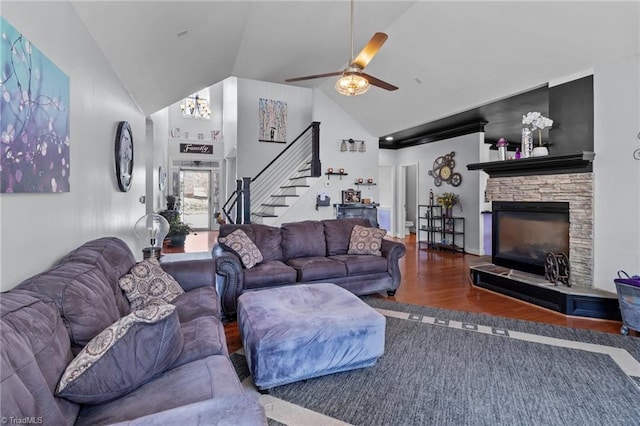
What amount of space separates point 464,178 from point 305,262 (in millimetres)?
4803

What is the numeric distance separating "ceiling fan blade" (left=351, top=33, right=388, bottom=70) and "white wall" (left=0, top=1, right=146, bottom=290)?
2254mm

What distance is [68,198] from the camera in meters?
1.93

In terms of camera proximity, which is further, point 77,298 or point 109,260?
point 109,260

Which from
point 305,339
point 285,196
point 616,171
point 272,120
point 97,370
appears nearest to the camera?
point 97,370

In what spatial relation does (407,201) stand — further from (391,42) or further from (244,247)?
(244,247)

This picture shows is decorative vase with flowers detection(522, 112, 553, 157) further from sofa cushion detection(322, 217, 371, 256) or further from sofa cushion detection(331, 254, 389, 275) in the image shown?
sofa cushion detection(322, 217, 371, 256)

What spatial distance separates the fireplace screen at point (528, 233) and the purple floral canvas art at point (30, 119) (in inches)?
189

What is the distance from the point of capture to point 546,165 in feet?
12.4

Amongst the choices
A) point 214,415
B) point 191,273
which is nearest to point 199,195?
point 191,273

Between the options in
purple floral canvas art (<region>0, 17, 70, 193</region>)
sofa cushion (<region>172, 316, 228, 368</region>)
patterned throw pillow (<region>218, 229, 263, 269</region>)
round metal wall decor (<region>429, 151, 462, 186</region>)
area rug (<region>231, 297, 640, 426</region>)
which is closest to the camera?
purple floral canvas art (<region>0, 17, 70, 193</region>)

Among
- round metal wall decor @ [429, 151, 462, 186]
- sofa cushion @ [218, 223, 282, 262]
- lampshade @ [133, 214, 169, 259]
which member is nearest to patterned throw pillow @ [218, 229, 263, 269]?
sofa cushion @ [218, 223, 282, 262]

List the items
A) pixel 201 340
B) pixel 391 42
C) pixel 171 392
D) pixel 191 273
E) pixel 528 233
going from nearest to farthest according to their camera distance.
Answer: pixel 171 392, pixel 201 340, pixel 191 273, pixel 528 233, pixel 391 42

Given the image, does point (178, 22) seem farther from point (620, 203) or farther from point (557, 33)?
point (620, 203)

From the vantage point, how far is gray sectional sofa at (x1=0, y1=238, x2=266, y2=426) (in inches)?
35.4
